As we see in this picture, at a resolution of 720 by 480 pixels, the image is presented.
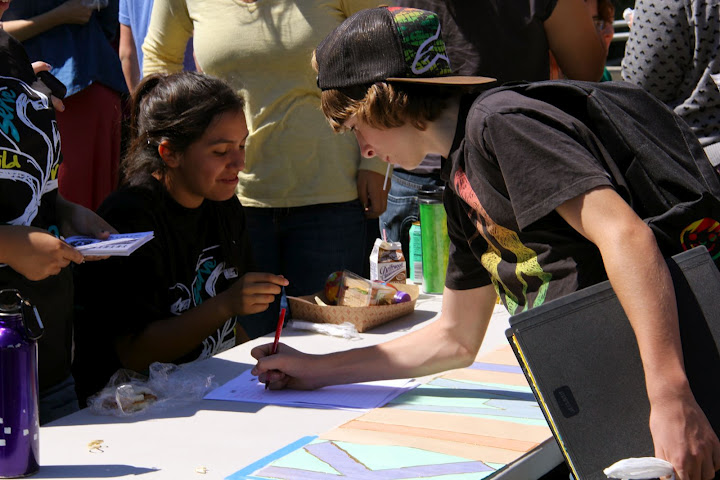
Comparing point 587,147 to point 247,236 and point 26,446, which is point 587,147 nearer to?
point 26,446

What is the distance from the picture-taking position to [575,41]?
2871 millimetres

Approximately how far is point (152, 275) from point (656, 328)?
150 cm

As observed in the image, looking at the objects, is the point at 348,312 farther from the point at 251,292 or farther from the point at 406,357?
the point at 406,357

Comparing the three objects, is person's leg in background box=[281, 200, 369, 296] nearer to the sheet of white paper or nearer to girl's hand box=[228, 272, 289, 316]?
girl's hand box=[228, 272, 289, 316]

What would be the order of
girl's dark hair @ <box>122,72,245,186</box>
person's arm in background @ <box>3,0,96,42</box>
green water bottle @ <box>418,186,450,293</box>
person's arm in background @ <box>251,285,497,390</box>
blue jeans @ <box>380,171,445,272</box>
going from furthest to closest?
person's arm in background @ <box>3,0,96,42</box> → blue jeans @ <box>380,171,445,272</box> → green water bottle @ <box>418,186,450,293</box> → girl's dark hair @ <box>122,72,245,186</box> → person's arm in background @ <box>251,285,497,390</box>

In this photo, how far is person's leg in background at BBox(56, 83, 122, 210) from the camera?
3520 mm

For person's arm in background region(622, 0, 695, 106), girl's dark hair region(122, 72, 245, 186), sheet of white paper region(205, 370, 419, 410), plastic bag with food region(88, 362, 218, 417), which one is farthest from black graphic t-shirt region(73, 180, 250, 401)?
person's arm in background region(622, 0, 695, 106)

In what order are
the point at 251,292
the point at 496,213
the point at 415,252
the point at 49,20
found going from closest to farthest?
the point at 496,213 → the point at 251,292 → the point at 415,252 → the point at 49,20

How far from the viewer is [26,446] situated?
1.35 metres

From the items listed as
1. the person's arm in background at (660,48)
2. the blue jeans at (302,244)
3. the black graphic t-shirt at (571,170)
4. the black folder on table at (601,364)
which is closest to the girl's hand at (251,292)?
the blue jeans at (302,244)

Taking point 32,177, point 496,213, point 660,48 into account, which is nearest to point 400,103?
point 496,213

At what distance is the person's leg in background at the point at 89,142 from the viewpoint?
3520 mm

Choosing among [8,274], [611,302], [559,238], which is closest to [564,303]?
[611,302]

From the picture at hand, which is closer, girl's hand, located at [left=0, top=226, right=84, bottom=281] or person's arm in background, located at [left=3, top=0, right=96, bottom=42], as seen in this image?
girl's hand, located at [left=0, top=226, right=84, bottom=281]
